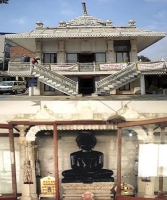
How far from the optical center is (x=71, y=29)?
26844 mm

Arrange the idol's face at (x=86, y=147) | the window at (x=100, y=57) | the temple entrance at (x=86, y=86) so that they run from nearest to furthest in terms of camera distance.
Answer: the idol's face at (x=86, y=147), the window at (x=100, y=57), the temple entrance at (x=86, y=86)

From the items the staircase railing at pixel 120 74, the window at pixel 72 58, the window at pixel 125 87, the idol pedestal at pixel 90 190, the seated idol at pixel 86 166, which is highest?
the window at pixel 72 58

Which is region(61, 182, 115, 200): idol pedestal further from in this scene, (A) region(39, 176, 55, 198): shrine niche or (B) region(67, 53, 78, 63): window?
(B) region(67, 53, 78, 63): window

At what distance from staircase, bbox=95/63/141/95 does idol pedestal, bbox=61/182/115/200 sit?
9.98m

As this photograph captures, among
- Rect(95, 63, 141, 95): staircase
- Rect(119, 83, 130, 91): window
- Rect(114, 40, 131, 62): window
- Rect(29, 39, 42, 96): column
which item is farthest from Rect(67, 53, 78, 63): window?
Rect(119, 83, 130, 91): window

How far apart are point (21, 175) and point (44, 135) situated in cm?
257

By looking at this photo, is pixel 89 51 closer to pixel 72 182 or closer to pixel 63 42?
pixel 63 42

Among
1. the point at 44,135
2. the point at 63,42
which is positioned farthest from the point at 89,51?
the point at 44,135

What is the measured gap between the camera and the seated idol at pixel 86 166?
44.1 feet

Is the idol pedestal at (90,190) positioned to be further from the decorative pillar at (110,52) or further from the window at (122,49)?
the window at (122,49)

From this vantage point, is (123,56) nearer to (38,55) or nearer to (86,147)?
(38,55)

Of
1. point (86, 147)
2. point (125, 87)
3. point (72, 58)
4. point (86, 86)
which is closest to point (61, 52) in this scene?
point (72, 58)

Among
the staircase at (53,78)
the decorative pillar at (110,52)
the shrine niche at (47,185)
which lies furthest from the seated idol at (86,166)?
the decorative pillar at (110,52)

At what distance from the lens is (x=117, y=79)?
2173cm
